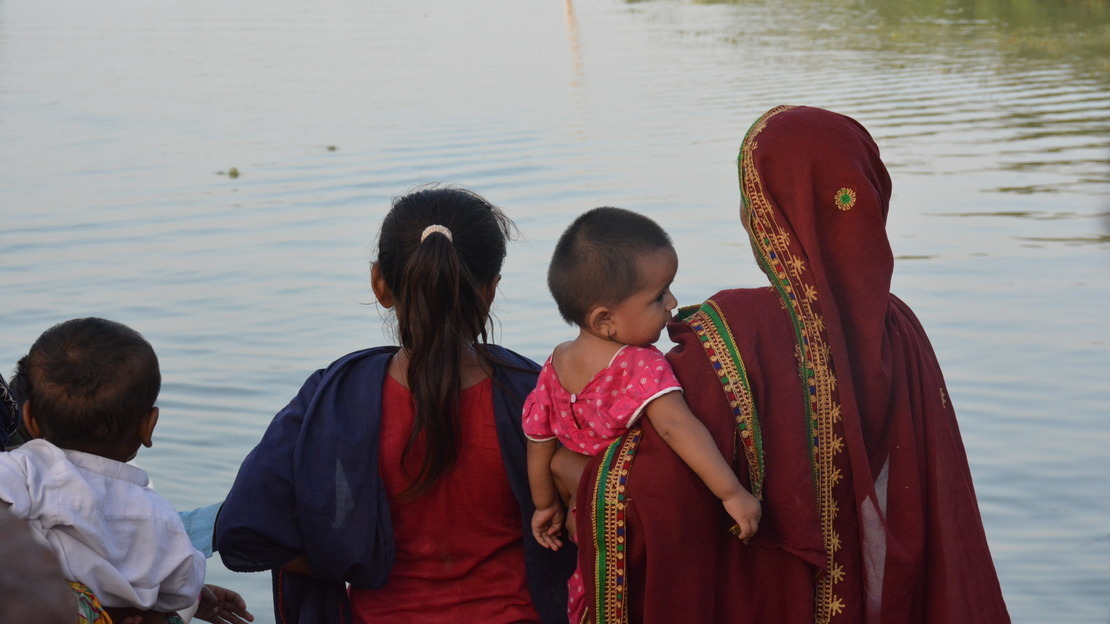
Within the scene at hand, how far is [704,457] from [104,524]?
0.91 metres

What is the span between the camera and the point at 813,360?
202 cm

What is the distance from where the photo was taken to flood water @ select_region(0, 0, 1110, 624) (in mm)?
5277

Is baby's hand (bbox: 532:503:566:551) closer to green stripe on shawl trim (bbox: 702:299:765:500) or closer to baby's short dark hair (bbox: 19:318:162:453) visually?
green stripe on shawl trim (bbox: 702:299:765:500)

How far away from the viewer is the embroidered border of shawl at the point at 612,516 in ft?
6.58

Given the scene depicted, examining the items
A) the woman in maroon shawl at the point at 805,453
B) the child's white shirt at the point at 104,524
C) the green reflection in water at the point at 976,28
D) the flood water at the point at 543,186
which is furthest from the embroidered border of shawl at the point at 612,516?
the green reflection in water at the point at 976,28

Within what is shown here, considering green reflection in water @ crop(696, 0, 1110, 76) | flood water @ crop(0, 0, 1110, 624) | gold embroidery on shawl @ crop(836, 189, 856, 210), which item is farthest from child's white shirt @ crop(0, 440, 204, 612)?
green reflection in water @ crop(696, 0, 1110, 76)

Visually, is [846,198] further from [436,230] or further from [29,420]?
[29,420]

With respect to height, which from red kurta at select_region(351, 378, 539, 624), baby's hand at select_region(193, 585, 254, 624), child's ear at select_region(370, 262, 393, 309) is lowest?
baby's hand at select_region(193, 585, 254, 624)

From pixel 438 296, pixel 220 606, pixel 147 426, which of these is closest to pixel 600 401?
pixel 438 296

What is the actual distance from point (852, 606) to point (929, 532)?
18cm

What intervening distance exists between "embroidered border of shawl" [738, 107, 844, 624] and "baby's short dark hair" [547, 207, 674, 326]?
18 centimetres

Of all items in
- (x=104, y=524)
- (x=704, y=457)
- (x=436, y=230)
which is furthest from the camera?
(x=436, y=230)

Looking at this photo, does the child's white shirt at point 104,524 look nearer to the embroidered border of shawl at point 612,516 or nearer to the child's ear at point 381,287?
the child's ear at point 381,287

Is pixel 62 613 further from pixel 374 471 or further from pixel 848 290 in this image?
pixel 848 290
